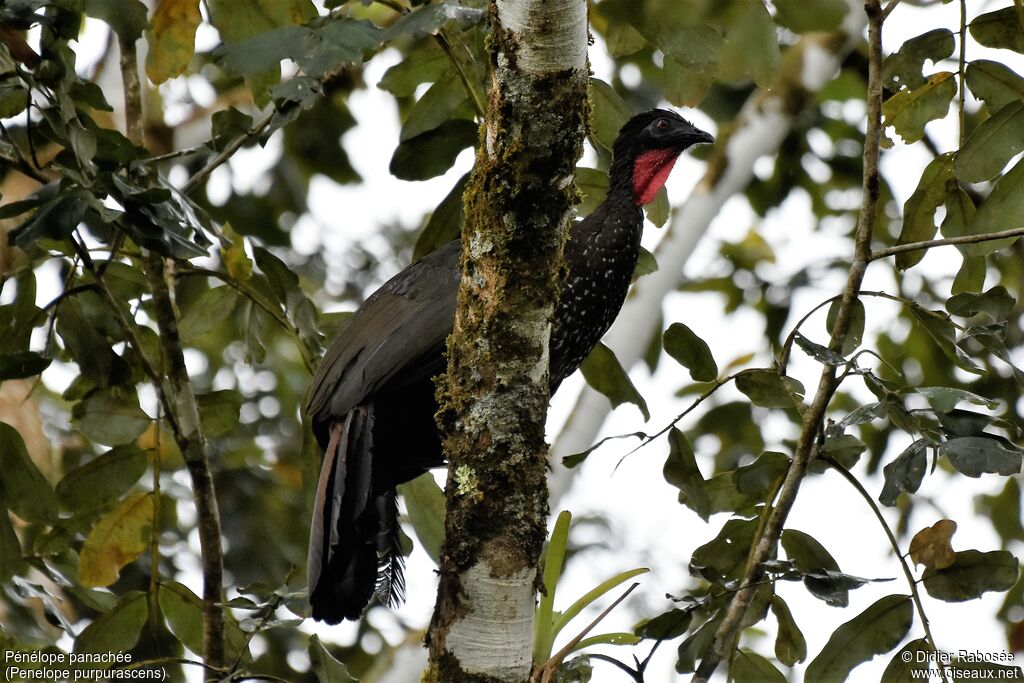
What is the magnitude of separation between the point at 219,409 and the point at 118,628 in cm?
66

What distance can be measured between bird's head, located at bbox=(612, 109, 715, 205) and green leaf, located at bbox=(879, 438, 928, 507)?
1.47 m

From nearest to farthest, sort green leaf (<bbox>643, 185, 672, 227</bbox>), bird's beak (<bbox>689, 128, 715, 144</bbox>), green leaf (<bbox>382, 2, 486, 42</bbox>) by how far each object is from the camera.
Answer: green leaf (<bbox>382, 2, 486, 42</bbox>), green leaf (<bbox>643, 185, 672, 227</bbox>), bird's beak (<bbox>689, 128, 715, 144</bbox>)

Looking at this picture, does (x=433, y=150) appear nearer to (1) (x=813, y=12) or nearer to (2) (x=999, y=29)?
(1) (x=813, y=12)

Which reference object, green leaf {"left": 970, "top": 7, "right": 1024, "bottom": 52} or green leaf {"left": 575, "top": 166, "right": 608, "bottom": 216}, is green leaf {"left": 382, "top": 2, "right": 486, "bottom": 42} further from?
green leaf {"left": 970, "top": 7, "right": 1024, "bottom": 52}

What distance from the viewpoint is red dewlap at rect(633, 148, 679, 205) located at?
3.67 meters

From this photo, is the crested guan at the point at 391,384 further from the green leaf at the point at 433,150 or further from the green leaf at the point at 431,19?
the green leaf at the point at 431,19

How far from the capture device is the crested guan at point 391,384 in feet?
9.84

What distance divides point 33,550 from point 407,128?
1.54m

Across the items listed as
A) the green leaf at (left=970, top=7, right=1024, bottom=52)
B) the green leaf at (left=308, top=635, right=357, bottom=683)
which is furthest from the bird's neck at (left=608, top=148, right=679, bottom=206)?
the green leaf at (left=308, top=635, right=357, bottom=683)

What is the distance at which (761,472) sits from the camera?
2830mm

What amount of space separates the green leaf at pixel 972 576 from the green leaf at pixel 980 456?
14.3 inches

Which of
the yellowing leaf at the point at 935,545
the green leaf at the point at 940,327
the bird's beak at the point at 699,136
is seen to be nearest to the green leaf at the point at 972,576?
the yellowing leaf at the point at 935,545

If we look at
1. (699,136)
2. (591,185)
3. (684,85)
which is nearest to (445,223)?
(591,185)

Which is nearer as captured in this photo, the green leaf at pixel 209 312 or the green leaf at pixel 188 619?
the green leaf at pixel 188 619
